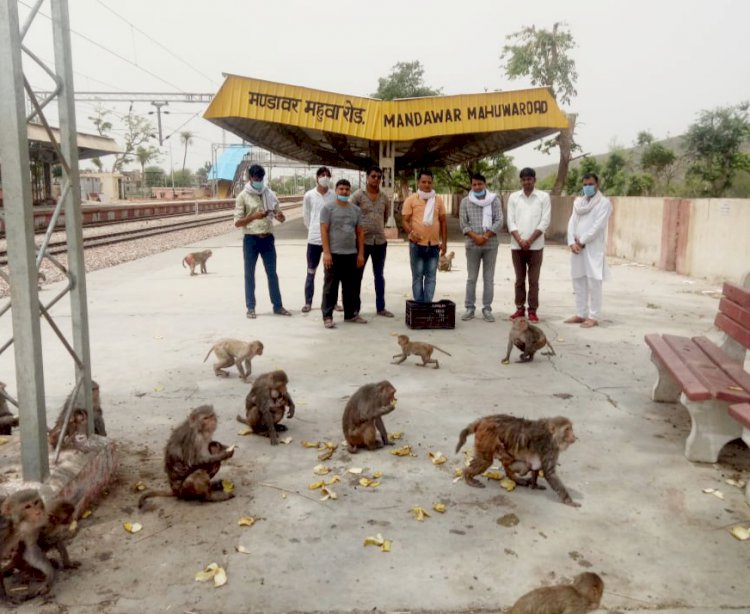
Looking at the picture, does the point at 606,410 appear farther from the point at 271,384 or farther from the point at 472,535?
the point at 271,384

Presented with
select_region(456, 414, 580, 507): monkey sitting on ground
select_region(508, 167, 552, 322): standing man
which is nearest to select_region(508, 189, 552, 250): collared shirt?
select_region(508, 167, 552, 322): standing man

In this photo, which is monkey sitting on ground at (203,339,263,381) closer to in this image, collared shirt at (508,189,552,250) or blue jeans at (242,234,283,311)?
blue jeans at (242,234,283,311)

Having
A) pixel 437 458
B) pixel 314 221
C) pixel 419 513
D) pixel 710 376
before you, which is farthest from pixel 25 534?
pixel 314 221

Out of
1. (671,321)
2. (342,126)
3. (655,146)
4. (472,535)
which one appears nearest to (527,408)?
(472,535)

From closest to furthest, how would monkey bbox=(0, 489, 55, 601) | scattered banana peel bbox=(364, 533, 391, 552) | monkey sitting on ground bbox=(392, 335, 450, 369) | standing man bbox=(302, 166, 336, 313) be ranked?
monkey bbox=(0, 489, 55, 601) < scattered banana peel bbox=(364, 533, 391, 552) < monkey sitting on ground bbox=(392, 335, 450, 369) < standing man bbox=(302, 166, 336, 313)

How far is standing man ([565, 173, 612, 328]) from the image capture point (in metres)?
8.16

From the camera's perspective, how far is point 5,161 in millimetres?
2945

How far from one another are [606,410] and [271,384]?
267 centimetres

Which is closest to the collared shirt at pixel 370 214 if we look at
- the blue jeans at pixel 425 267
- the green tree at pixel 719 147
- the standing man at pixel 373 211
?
the standing man at pixel 373 211

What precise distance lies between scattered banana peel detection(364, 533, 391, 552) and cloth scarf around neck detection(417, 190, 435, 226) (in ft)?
17.9

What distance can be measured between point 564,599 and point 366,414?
79.5 inches

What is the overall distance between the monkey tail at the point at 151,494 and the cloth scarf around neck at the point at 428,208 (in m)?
5.33

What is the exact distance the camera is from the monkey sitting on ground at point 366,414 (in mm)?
4355

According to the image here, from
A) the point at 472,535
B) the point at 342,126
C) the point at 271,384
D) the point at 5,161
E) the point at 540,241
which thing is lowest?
the point at 472,535
